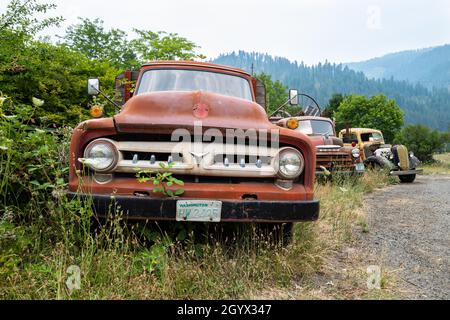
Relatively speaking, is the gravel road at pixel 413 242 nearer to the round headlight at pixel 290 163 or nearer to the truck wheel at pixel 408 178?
the round headlight at pixel 290 163

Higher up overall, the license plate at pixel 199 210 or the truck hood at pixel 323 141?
the truck hood at pixel 323 141

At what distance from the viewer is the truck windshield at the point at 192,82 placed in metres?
4.14

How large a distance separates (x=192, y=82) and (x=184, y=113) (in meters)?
1.26

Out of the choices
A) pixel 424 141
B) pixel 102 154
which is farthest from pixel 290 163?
pixel 424 141

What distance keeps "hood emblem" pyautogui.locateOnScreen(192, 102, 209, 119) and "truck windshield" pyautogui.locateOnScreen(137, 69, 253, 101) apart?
105 centimetres

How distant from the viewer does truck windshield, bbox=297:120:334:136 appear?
32.8ft

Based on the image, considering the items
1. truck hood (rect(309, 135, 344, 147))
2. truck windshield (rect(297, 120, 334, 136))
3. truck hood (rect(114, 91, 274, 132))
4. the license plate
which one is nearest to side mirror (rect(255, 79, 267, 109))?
truck hood (rect(114, 91, 274, 132))

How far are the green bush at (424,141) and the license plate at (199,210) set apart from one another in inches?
1322

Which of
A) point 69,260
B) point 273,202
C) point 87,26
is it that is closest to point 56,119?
point 69,260

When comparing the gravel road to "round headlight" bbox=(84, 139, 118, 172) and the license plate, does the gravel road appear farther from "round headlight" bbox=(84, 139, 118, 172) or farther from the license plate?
"round headlight" bbox=(84, 139, 118, 172)

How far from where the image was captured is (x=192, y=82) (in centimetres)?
421

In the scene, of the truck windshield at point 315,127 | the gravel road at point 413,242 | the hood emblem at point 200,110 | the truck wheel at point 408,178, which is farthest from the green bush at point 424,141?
the hood emblem at point 200,110
